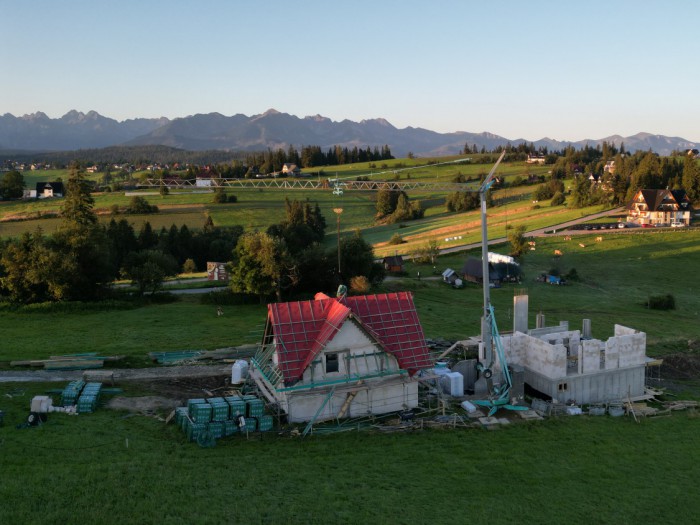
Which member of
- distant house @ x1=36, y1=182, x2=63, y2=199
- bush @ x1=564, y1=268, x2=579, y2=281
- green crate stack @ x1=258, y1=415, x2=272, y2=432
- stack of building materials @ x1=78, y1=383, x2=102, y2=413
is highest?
distant house @ x1=36, y1=182, x2=63, y2=199

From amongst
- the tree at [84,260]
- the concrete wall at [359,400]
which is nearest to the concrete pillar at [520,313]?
the concrete wall at [359,400]

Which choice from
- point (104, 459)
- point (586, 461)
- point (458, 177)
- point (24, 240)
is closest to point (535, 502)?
A: point (586, 461)

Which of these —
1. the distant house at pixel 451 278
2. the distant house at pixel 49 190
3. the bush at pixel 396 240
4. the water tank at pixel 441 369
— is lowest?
the distant house at pixel 451 278

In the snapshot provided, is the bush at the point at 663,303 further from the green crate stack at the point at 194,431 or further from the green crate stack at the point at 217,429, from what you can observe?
the green crate stack at the point at 194,431

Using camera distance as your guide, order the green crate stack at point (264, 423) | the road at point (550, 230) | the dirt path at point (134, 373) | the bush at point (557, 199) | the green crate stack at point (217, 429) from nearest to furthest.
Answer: the green crate stack at point (217, 429)
the green crate stack at point (264, 423)
the dirt path at point (134, 373)
the road at point (550, 230)
the bush at point (557, 199)

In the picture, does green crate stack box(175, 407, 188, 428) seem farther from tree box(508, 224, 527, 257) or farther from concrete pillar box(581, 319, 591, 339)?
tree box(508, 224, 527, 257)

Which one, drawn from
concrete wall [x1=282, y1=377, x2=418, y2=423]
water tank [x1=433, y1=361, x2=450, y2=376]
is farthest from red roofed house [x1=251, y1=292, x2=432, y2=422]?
water tank [x1=433, y1=361, x2=450, y2=376]
